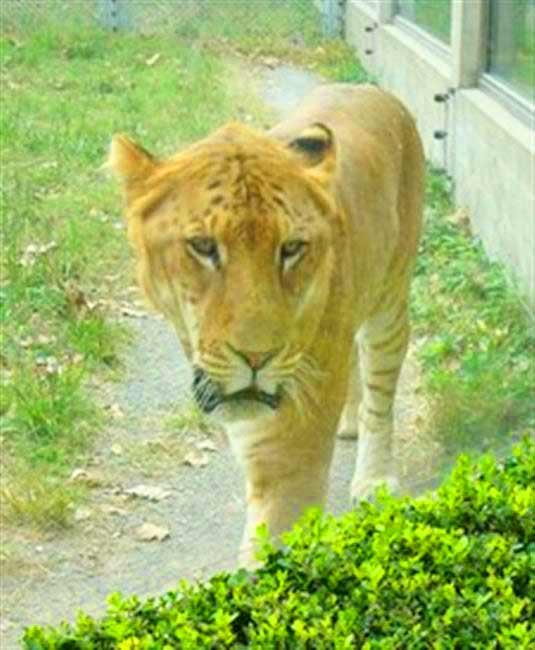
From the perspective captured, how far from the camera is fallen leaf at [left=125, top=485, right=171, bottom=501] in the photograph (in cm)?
578

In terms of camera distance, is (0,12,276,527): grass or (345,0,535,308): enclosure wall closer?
(0,12,276,527): grass

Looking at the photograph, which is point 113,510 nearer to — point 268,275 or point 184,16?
point 268,275

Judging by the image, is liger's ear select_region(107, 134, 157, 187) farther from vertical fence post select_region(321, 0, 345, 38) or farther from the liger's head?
vertical fence post select_region(321, 0, 345, 38)

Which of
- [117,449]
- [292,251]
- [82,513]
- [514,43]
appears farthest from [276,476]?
[514,43]

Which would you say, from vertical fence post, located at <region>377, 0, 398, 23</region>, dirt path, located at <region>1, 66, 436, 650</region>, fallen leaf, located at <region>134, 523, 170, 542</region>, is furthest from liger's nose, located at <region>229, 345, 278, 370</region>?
vertical fence post, located at <region>377, 0, 398, 23</region>

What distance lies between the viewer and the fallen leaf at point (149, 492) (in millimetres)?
5781

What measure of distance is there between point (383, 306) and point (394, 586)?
2726 millimetres

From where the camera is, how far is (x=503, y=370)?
6.31 metres

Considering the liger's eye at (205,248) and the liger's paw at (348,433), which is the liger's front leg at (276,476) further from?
the liger's paw at (348,433)

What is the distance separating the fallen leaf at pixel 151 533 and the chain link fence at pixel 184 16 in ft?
33.8

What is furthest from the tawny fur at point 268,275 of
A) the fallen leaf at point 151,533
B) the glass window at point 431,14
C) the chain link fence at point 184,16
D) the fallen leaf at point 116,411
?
the chain link fence at point 184,16

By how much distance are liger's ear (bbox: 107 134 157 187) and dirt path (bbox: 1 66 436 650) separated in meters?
1.32

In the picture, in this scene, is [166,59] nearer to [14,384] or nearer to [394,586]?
[14,384]

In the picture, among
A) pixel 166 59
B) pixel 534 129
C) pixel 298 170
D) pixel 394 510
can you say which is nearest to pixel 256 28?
pixel 166 59
